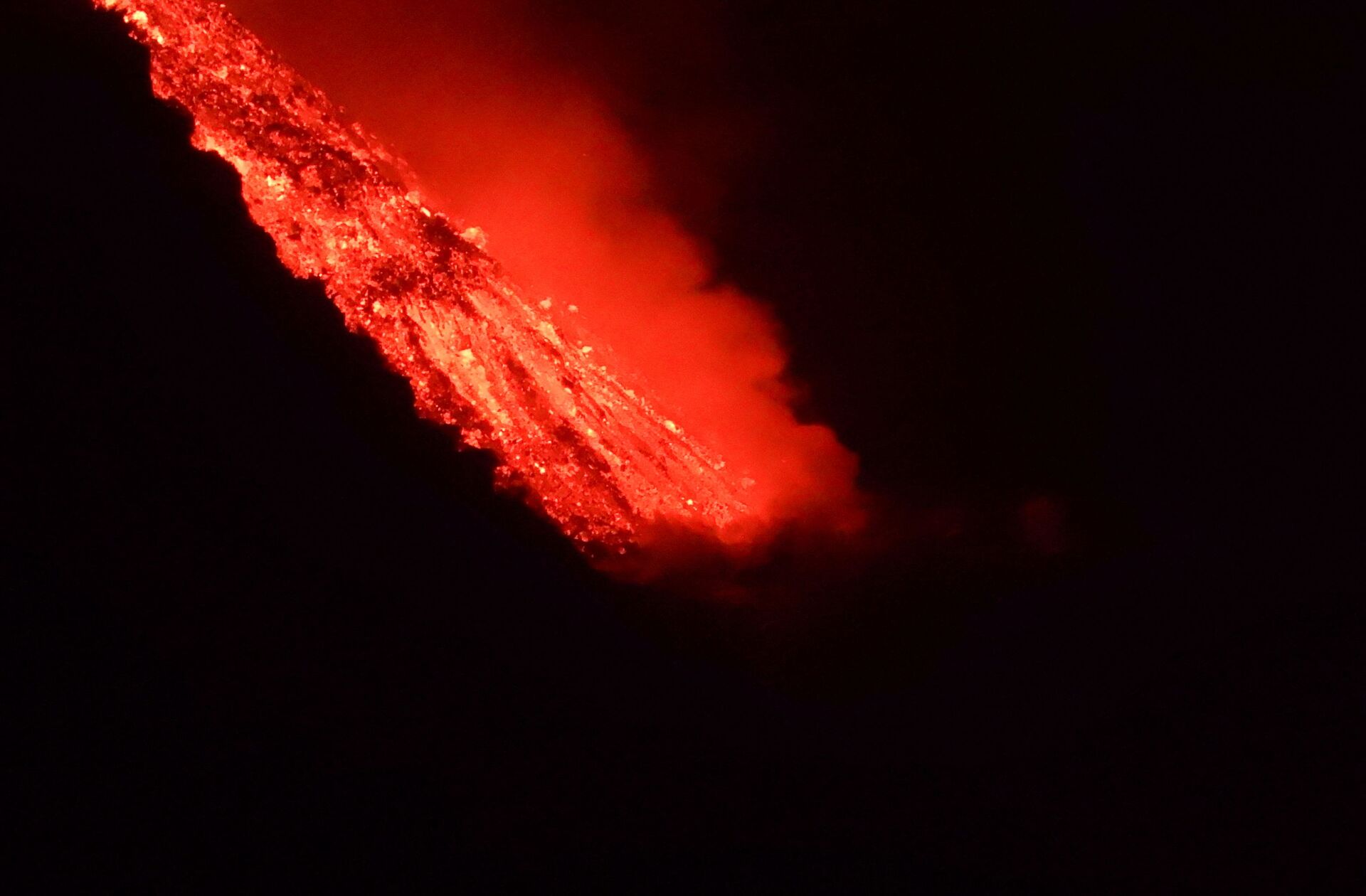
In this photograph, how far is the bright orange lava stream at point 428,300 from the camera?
4523 millimetres

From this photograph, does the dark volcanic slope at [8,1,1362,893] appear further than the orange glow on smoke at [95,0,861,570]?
No

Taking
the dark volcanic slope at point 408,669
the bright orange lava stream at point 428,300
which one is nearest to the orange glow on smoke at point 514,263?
the bright orange lava stream at point 428,300

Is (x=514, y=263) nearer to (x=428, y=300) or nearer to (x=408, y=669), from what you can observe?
(x=428, y=300)

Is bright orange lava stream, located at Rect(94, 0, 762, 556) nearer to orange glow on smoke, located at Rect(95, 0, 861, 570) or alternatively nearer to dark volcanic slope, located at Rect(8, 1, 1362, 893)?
orange glow on smoke, located at Rect(95, 0, 861, 570)

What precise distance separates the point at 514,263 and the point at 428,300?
2.63ft

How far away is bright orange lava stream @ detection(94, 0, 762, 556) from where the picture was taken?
452cm

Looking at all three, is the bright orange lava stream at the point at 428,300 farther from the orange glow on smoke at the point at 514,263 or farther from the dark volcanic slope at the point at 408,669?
the dark volcanic slope at the point at 408,669

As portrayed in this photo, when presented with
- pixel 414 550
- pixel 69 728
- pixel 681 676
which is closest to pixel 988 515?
pixel 681 676

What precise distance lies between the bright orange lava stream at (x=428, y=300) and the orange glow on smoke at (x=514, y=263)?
10mm

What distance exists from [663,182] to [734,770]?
405 cm

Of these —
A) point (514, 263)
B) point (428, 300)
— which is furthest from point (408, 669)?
point (514, 263)

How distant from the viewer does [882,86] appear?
21.6 feet

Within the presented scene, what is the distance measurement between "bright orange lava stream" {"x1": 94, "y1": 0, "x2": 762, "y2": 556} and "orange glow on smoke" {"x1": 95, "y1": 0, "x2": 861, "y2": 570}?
0.03 ft

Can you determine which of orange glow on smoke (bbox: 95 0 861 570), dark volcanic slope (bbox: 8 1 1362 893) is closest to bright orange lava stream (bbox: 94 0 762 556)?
orange glow on smoke (bbox: 95 0 861 570)
